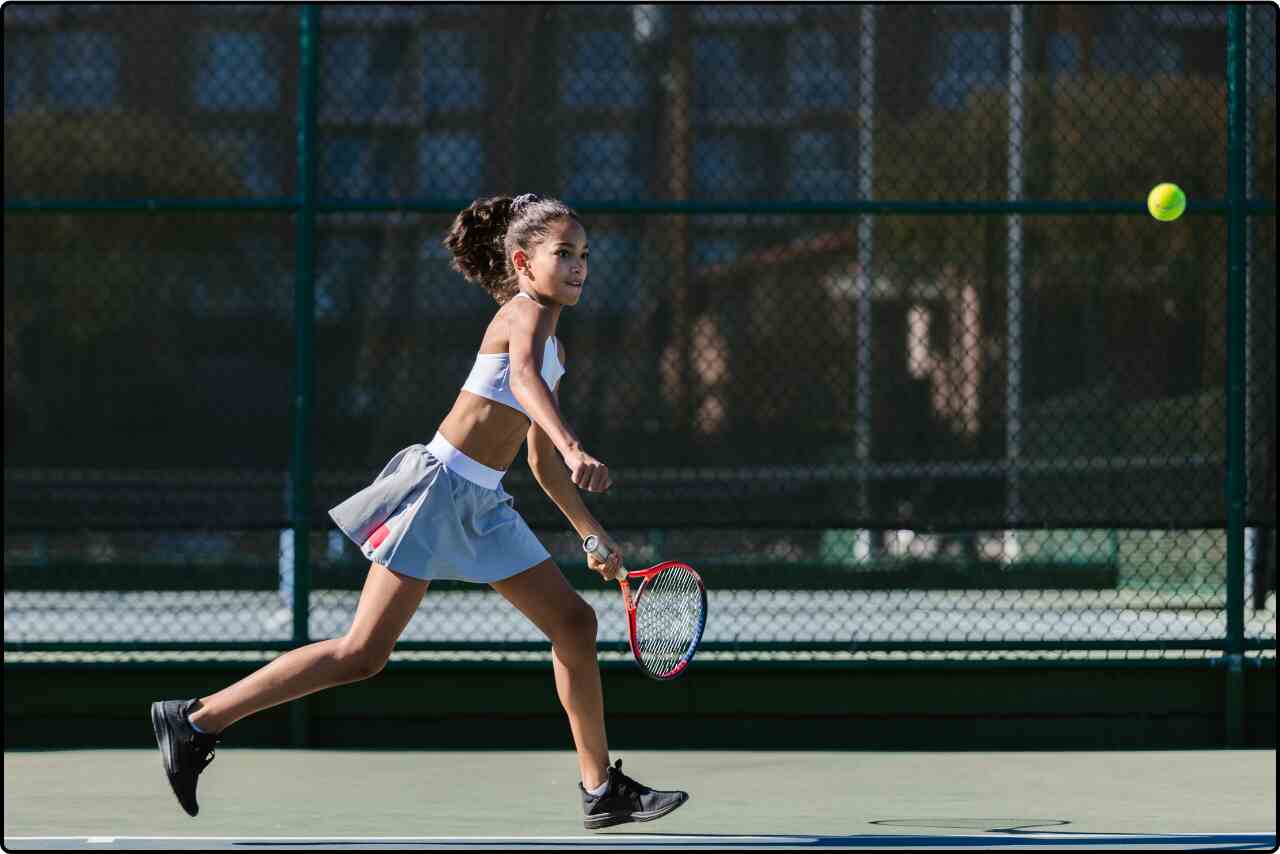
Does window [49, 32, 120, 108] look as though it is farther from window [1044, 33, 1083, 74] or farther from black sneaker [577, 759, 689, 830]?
black sneaker [577, 759, 689, 830]

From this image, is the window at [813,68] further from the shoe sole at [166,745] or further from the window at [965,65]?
the shoe sole at [166,745]

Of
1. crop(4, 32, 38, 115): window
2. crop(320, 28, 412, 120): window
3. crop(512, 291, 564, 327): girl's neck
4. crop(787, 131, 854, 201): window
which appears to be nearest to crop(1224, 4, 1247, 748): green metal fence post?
crop(512, 291, 564, 327): girl's neck

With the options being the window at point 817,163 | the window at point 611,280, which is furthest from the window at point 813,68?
the window at point 611,280

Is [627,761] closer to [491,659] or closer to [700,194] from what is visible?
[491,659]

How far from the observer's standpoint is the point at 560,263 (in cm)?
415

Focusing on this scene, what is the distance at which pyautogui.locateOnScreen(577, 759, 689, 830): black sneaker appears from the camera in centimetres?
418

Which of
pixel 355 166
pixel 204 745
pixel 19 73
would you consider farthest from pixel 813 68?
pixel 204 745

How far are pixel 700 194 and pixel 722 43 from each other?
691 millimetres

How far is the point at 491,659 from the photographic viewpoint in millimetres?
5898

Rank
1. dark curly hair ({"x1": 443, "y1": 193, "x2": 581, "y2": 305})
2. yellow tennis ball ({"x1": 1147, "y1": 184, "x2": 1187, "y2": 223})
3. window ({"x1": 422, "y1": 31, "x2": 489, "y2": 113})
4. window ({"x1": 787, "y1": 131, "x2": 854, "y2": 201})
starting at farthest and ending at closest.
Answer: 1. window ({"x1": 787, "y1": 131, "x2": 854, "y2": 201})
2. window ({"x1": 422, "y1": 31, "x2": 489, "y2": 113})
3. yellow tennis ball ({"x1": 1147, "y1": 184, "x2": 1187, "y2": 223})
4. dark curly hair ({"x1": 443, "y1": 193, "x2": 581, "y2": 305})

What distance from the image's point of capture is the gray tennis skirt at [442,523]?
4.13 meters

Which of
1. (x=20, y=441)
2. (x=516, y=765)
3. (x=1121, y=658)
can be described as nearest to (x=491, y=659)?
(x=516, y=765)

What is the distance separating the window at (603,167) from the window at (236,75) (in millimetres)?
1290

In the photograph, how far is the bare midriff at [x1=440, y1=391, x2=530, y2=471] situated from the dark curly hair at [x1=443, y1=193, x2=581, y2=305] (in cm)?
30
